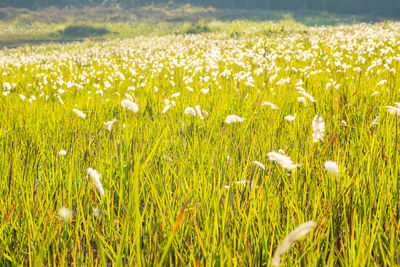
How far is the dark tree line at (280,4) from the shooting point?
34406 millimetres

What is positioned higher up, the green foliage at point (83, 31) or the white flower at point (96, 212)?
the green foliage at point (83, 31)

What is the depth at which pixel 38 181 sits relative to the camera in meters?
1.72

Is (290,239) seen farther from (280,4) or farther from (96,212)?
(280,4)

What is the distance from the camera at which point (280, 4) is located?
44625 millimetres

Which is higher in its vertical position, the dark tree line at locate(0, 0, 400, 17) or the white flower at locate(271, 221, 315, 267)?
the dark tree line at locate(0, 0, 400, 17)

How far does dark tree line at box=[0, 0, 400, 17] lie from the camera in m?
34.4

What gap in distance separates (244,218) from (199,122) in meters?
1.66

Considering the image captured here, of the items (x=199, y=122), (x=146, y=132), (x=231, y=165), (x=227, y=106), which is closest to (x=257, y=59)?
(x=227, y=106)

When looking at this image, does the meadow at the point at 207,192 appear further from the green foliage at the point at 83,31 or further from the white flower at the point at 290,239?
the green foliage at the point at 83,31

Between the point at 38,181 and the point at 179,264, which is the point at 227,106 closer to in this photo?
the point at 38,181

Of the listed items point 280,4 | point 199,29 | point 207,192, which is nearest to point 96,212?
point 207,192

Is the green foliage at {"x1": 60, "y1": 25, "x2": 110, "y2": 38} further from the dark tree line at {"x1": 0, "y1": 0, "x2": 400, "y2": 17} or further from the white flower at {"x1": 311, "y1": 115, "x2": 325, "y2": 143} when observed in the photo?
the white flower at {"x1": 311, "y1": 115, "x2": 325, "y2": 143}

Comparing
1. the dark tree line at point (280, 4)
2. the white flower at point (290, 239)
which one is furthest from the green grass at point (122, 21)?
the white flower at point (290, 239)

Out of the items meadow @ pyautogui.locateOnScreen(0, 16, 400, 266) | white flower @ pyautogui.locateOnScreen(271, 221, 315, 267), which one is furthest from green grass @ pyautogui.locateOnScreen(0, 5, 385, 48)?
white flower @ pyautogui.locateOnScreen(271, 221, 315, 267)
